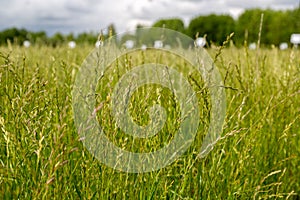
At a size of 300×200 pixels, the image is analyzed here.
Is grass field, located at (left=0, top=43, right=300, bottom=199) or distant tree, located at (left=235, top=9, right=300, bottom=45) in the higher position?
grass field, located at (left=0, top=43, right=300, bottom=199)

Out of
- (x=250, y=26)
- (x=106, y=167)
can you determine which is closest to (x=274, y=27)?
(x=250, y=26)

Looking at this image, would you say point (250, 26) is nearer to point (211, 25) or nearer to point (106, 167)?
point (211, 25)

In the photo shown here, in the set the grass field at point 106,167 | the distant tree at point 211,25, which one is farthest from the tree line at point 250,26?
the grass field at point 106,167

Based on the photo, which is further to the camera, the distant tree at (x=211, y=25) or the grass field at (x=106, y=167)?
the distant tree at (x=211, y=25)

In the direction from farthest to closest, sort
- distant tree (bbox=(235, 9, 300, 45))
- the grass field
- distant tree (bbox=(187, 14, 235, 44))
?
distant tree (bbox=(187, 14, 235, 44)), distant tree (bbox=(235, 9, 300, 45)), the grass field

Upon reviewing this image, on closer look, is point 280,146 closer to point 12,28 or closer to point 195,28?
point 195,28

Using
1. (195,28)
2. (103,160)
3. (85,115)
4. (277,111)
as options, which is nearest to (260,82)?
(277,111)

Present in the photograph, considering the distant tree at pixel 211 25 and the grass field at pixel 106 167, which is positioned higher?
the grass field at pixel 106 167

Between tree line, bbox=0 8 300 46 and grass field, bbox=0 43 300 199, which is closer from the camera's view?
grass field, bbox=0 43 300 199

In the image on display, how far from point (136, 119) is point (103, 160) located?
16 cm

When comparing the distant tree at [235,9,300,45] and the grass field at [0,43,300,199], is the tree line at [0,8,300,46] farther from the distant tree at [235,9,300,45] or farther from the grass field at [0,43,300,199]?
the grass field at [0,43,300,199]

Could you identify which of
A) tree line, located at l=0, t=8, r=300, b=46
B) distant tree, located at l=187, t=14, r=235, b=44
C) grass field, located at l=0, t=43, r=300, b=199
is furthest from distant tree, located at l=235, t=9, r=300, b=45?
grass field, located at l=0, t=43, r=300, b=199

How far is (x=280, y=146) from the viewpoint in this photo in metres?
1.92

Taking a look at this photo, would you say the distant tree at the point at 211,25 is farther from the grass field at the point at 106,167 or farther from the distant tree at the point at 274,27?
the grass field at the point at 106,167
